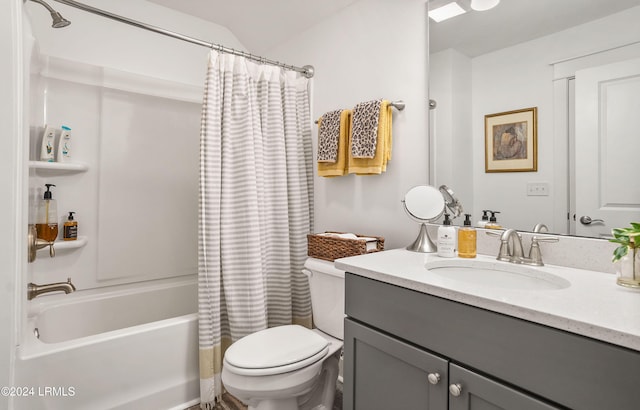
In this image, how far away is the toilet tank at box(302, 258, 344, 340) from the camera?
1.54 metres

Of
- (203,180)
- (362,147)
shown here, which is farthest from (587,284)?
(203,180)

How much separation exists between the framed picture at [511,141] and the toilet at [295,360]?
0.87 meters

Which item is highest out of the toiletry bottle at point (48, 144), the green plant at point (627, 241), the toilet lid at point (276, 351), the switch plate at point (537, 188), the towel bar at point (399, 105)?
the towel bar at point (399, 105)

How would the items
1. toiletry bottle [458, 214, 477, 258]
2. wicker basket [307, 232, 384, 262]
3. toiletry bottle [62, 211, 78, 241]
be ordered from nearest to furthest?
toiletry bottle [458, 214, 477, 258]
wicker basket [307, 232, 384, 262]
toiletry bottle [62, 211, 78, 241]

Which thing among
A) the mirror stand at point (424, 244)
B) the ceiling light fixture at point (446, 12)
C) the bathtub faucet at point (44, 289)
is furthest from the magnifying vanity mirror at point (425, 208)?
the bathtub faucet at point (44, 289)

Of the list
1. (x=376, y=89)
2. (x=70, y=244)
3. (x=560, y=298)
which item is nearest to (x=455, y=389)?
(x=560, y=298)

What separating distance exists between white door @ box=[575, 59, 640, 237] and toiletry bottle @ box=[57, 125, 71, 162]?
2512mm

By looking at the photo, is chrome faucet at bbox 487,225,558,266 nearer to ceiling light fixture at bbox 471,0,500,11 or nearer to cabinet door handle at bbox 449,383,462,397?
cabinet door handle at bbox 449,383,462,397

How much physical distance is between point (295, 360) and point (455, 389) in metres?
0.62

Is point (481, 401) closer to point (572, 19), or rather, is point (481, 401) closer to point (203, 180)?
point (572, 19)

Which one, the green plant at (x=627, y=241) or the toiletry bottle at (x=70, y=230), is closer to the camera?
the green plant at (x=627, y=241)

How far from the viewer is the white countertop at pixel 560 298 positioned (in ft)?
2.09

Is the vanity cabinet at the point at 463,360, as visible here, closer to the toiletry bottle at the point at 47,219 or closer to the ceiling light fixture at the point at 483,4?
the ceiling light fixture at the point at 483,4

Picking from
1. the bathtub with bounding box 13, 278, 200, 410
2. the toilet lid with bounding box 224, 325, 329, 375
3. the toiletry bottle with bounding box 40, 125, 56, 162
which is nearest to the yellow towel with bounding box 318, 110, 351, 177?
the toilet lid with bounding box 224, 325, 329, 375
